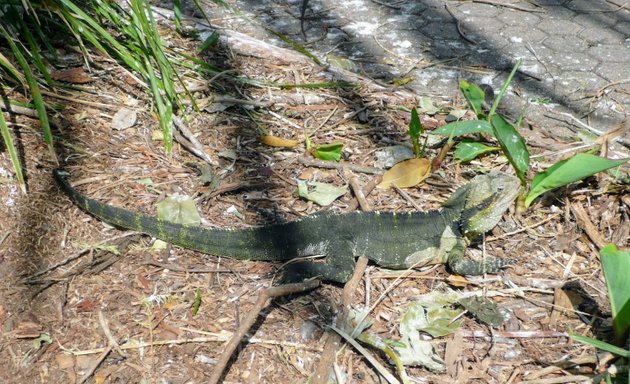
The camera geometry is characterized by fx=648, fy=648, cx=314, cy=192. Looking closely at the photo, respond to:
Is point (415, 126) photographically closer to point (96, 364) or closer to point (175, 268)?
point (175, 268)

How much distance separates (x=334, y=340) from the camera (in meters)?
2.86

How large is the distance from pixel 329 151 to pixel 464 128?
0.80 meters

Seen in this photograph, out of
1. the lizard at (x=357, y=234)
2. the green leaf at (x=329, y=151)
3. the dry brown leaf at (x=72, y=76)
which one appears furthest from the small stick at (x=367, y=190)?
the dry brown leaf at (x=72, y=76)

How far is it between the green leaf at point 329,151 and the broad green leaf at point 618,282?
5.39 feet

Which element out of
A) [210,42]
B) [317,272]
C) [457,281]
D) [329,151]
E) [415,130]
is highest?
[210,42]

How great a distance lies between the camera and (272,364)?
2.76 m

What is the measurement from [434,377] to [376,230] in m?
0.93

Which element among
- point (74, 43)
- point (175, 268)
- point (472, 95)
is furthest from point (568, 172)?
point (74, 43)

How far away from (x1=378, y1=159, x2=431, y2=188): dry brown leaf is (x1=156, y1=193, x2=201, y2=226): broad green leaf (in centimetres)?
109

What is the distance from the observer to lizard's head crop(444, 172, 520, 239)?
11.3 feet

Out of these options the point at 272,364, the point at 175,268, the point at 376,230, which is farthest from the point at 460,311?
the point at 175,268

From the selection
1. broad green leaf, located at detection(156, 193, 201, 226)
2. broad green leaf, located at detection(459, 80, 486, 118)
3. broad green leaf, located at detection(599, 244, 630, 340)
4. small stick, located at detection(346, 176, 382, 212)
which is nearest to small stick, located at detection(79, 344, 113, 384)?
broad green leaf, located at detection(156, 193, 201, 226)

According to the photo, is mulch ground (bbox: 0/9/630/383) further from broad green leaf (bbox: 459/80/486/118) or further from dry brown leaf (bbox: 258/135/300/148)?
broad green leaf (bbox: 459/80/486/118)

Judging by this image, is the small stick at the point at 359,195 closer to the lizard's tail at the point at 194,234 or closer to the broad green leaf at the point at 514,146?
the lizard's tail at the point at 194,234
